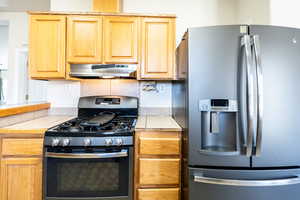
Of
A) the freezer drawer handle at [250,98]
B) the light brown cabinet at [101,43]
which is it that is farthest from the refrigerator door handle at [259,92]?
the light brown cabinet at [101,43]

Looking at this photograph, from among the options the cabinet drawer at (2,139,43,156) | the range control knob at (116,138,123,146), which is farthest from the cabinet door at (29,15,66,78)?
the range control knob at (116,138,123,146)

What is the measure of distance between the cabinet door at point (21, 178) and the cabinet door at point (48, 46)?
0.89 meters

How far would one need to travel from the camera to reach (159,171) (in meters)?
1.49

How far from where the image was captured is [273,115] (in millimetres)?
1264

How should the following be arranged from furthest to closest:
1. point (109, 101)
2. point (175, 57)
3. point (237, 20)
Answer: point (237, 20)
point (109, 101)
point (175, 57)

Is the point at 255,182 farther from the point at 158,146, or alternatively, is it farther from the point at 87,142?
the point at 87,142

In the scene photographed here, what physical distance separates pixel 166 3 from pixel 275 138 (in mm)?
1911

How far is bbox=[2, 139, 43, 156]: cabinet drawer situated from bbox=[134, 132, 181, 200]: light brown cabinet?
765mm

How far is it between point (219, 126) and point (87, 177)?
1.05m

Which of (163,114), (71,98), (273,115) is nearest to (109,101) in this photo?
(71,98)

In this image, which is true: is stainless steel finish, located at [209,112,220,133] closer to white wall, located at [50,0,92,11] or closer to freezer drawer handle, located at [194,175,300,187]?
freezer drawer handle, located at [194,175,300,187]

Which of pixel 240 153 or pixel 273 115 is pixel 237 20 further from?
pixel 240 153

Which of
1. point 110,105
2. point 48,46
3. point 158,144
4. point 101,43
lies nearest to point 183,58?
point 158,144

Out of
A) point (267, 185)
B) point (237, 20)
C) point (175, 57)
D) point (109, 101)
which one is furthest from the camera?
point (237, 20)
